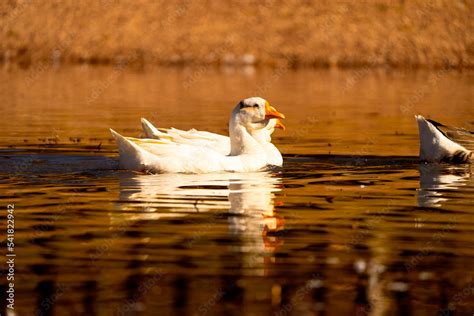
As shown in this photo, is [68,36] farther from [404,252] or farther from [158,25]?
[404,252]

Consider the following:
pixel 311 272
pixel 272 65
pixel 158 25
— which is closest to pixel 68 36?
pixel 158 25

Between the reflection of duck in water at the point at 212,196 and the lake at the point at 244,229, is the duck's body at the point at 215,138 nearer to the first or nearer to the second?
the lake at the point at 244,229

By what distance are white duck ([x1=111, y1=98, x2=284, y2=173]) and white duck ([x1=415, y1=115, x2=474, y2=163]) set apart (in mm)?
2570

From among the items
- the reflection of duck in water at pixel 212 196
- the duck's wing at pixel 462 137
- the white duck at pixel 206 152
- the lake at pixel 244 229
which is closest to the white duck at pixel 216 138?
the white duck at pixel 206 152

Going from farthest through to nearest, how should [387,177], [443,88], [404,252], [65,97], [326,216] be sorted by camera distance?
[443,88] → [65,97] → [387,177] → [326,216] → [404,252]

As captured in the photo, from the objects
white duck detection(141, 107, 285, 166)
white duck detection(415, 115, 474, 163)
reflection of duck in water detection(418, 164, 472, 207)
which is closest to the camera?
reflection of duck in water detection(418, 164, 472, 207)

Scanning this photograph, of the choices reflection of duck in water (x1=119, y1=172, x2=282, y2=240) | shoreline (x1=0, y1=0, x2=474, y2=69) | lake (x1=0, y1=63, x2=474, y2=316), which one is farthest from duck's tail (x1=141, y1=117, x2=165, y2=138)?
shoreline (x1=0, y1=0, x2=474, y2=69)

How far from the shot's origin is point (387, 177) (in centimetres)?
2070

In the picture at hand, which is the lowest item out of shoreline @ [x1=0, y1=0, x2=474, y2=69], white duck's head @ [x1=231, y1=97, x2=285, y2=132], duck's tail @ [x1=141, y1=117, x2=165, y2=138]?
duck's tail @ [x1=141, y1=117, x2=165, y2=138]

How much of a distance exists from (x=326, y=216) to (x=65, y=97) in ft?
90.8

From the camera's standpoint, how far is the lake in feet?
36.9

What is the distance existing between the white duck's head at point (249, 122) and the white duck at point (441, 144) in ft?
8.19

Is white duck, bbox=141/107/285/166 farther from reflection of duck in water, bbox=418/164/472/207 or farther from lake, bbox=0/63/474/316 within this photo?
reflection of duck in water, bbox=418/164/472/207

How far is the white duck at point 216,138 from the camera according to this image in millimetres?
21484
